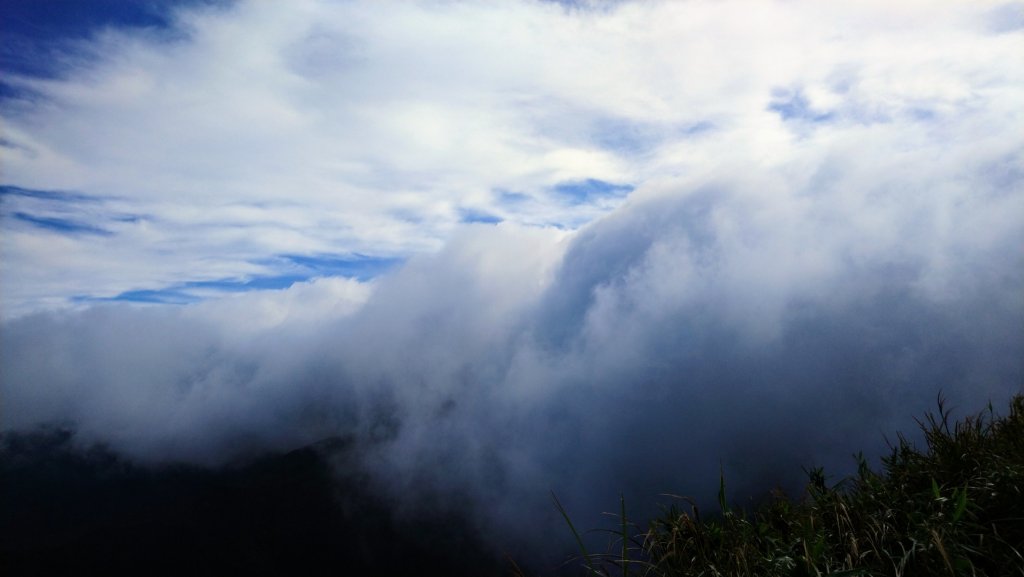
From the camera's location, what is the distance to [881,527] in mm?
8273

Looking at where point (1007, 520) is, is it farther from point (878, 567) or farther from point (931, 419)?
point (931, 419)

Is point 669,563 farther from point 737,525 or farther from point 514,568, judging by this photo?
point 514,568

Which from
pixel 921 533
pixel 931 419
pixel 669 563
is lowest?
pixel 669 563

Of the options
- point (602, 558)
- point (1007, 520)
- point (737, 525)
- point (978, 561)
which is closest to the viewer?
point (978, 561)

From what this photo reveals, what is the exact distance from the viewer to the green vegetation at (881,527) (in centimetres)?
723

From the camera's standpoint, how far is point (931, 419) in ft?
37.4

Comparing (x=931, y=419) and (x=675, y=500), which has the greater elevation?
(x=931, y=419)

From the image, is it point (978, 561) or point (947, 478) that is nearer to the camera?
point (978, 561)

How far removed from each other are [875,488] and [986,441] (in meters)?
2.60

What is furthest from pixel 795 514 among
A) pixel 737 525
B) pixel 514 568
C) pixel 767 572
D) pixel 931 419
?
pixel 514 568

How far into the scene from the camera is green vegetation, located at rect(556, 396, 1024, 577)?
7.23 metres

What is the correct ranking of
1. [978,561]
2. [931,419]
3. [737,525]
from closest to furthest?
[978,561] → [737,525] → [931,419]

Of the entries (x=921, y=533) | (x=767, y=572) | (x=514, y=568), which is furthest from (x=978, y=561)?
(x=514, y=568)

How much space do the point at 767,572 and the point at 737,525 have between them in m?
1.88
